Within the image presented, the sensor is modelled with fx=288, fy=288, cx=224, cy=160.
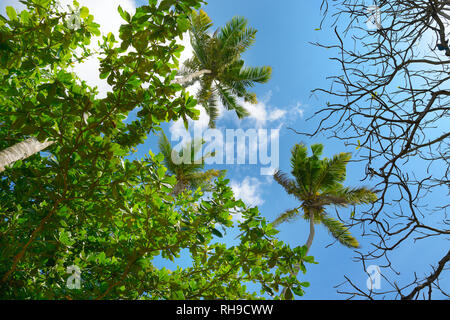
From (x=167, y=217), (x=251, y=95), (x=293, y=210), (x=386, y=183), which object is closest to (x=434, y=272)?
(x=386, y=183)

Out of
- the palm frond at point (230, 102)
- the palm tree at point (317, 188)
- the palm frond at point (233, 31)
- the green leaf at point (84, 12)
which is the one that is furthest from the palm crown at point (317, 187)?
the green leaf at point (84, 12)

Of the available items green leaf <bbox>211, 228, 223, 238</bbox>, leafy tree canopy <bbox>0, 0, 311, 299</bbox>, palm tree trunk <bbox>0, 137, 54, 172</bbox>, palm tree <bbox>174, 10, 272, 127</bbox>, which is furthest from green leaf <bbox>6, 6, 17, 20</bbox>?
palm tree <bbox>174, 10, 272, 127</bbox>

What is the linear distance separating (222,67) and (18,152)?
14.3m

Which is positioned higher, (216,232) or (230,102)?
(230,102)

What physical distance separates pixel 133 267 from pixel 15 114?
143 cm

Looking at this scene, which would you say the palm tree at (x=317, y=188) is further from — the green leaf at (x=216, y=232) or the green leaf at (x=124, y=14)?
the green leaf at (x=124, y=14)

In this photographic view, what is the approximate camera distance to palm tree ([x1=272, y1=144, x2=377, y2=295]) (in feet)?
47.9

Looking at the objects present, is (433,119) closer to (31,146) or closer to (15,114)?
(15,114)

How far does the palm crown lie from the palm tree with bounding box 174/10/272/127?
4.46 meters

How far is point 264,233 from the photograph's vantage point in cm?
262

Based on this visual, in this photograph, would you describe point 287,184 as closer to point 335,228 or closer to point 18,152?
Answer: point 335,228

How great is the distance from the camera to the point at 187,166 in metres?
15.1

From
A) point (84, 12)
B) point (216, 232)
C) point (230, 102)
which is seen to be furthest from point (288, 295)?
point (230, 102)

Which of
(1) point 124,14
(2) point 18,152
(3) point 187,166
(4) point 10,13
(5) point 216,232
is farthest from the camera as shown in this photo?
(3) point 187,166
